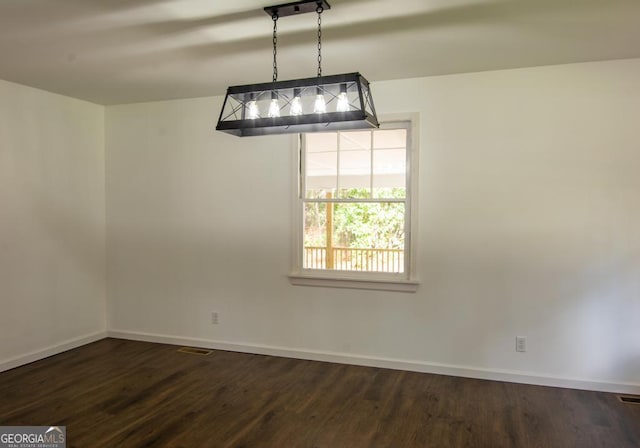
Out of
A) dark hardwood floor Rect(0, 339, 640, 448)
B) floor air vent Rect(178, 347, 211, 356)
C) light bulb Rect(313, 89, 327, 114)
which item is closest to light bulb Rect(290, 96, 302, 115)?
light bulb Rect(313, 89, 327, 114)

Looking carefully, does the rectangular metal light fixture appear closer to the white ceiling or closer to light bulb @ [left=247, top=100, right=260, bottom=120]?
light bulb @ [left=247, top=100, right=260, bottom=120]

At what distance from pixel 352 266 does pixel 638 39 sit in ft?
9.08

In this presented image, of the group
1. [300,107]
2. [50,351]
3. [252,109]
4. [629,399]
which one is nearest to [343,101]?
[300,107]

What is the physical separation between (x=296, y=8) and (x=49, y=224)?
3.42m

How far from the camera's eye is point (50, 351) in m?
4.46

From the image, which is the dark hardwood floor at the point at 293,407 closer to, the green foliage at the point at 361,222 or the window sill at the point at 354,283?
the window sill at the point at 354,283

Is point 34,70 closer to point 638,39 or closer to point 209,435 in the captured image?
point 209,435

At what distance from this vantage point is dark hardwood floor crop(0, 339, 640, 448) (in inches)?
113

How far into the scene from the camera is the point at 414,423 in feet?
10.1

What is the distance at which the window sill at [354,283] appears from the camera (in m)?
4.05

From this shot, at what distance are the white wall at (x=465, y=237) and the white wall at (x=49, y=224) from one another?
0.72 metres

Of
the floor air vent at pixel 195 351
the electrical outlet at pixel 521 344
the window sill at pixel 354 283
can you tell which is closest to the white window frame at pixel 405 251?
the window sill at pixel 354 283

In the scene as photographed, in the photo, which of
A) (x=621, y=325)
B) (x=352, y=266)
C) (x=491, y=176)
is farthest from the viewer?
(x=352, y=266)

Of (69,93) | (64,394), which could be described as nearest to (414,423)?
(64,394)
